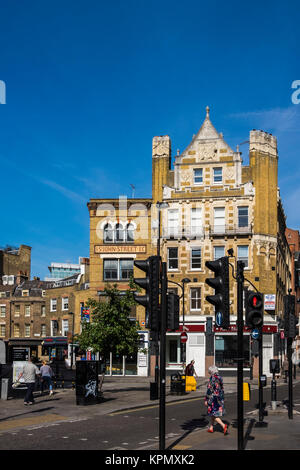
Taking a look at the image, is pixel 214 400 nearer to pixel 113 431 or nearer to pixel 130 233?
pixel 113 431

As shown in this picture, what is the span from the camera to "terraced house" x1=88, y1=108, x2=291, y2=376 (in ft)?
153

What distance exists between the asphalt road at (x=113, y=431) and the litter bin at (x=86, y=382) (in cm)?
224

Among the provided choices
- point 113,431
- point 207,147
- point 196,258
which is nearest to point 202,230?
point 196,258

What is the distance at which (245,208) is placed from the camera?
156 feet

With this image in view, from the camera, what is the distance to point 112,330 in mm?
28766

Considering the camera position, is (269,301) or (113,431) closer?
(113,431)

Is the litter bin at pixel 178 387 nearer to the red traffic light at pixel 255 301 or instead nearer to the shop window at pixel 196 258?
the red traffic light at pixel 255 301

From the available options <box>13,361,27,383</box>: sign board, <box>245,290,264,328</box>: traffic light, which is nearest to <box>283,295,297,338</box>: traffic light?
<box>245,290,264,328</box>: traffic light

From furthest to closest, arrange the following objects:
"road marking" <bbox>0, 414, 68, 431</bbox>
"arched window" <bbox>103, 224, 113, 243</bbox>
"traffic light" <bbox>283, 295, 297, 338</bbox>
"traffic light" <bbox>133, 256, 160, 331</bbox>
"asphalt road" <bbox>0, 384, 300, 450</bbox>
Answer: "arched window" <bbox>103, 224, 113, 243</bbox>, "traffic light" <bbox>283, 295, 297, 338</bbox>, "road marking" <bbox>0, 414, 68, 431</bbox>, "asphalt road" <bbox>0, 384, 300, 450</bbox>, "traffic light" <bbox>133, 256, 160, 331</bbox>

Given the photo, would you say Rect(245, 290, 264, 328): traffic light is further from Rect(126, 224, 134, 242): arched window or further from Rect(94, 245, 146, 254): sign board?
Rect(126, 224, 134, 242): arched window

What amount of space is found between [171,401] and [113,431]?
30.8ft

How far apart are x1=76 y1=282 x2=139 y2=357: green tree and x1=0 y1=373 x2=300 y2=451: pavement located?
2.28m

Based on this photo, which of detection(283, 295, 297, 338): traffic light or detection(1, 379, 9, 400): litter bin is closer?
detection(283, 295, 297, 338): traffic light
